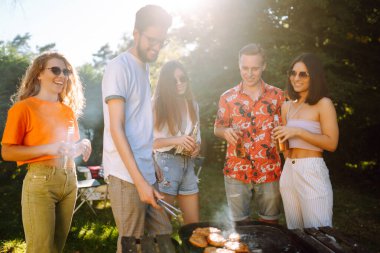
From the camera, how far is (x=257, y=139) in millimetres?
3297

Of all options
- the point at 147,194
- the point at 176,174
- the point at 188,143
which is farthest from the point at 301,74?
the point at 147,194

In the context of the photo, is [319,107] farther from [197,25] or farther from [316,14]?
[197,25]

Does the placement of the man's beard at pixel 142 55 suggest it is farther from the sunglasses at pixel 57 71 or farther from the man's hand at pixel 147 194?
the sunglasses at pixel 57 71

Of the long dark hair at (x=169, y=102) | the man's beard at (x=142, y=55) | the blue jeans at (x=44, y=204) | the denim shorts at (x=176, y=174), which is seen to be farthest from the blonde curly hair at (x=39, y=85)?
the man's beard at (x=142, y=55)

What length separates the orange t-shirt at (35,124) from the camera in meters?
2.60

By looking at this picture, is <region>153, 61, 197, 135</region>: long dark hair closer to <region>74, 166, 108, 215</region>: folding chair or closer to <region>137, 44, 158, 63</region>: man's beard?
<region>137, 44, 158, 63</region>: man's beard

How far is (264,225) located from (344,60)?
6864 millimetres

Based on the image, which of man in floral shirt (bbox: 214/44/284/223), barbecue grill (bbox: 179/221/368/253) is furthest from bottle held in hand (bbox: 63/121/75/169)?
man in floral shirt (bbox: 214/44/284/223)

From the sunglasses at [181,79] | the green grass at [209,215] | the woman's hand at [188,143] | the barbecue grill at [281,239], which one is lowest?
the green grass at [209,215]

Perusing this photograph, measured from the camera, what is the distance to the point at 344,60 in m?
8.26

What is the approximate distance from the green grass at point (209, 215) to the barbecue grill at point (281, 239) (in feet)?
6.59

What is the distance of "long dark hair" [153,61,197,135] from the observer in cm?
362

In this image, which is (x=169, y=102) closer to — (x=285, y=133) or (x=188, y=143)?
(x=188, y=143)

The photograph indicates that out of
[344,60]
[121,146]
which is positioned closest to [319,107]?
[121,146]
